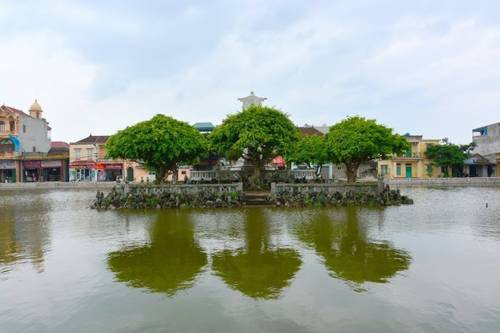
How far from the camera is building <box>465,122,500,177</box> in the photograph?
59.2m

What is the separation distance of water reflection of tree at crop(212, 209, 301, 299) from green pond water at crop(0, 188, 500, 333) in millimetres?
42

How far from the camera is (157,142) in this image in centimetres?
2511

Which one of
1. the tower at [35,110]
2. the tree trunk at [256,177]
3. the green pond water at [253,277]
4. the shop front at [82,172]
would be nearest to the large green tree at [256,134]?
the tree trunk at [256,177]

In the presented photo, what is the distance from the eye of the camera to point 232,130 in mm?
26766

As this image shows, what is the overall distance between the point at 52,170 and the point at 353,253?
61.0 metres

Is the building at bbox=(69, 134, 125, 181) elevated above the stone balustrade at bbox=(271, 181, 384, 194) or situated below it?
above

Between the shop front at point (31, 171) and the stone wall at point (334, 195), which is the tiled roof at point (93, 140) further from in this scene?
the stone wall at point (334, 195)

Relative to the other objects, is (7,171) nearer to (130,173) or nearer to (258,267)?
(130,173)

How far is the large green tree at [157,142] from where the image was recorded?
82.4 feet

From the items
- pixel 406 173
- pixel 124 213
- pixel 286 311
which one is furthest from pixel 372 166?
pixel 286 311

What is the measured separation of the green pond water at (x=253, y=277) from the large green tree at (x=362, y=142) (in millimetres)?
9106

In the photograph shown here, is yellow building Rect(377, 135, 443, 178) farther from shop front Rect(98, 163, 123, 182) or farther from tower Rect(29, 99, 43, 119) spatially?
tower Rect(29, 99, 43, 119)

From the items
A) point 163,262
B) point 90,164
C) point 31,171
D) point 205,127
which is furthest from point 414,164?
point 31,171

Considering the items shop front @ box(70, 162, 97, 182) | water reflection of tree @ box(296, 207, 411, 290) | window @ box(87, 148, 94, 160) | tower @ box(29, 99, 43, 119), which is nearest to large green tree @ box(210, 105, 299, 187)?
water reflection of tree @ box(296, 207, 411, 290)
